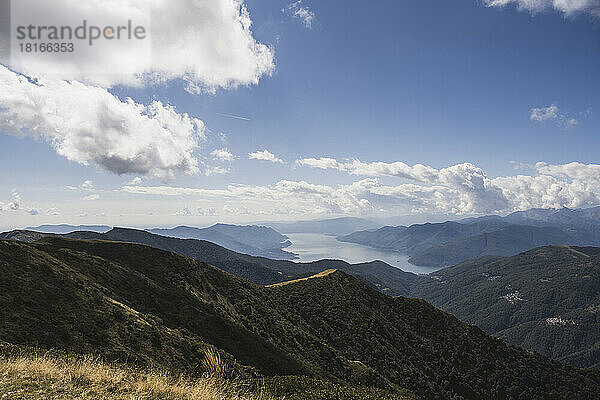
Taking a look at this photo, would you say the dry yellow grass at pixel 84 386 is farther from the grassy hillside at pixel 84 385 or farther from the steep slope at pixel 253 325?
the steep slope at pixel 253 325

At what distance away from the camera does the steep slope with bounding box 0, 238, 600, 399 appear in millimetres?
25194

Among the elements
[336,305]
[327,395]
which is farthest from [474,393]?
[327,395]

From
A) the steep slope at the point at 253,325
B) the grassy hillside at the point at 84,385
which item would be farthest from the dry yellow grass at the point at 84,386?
the steep slope at the point at 253,325

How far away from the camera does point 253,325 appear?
50219 millimetres

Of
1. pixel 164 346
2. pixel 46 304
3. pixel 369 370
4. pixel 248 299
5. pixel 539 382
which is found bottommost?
pixel 539 382

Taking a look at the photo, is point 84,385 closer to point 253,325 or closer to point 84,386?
point 84,386

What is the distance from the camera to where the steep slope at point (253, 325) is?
82.7 ft

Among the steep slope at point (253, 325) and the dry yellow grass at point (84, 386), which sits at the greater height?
the dry yellow grass at point (84, 386)

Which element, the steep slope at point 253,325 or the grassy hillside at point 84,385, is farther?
the steep slope at point 253,325

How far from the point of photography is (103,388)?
37.3ft

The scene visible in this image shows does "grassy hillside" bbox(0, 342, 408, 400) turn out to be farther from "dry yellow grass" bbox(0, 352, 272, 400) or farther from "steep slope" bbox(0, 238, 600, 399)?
"steep slope" bbox(0, 238, 600, 399)

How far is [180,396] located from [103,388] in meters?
3.29

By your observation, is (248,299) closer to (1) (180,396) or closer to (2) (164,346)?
(2) (164,346)

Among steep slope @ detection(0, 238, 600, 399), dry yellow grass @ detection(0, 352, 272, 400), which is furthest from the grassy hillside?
steep slope @ detection(0, 238, 600, 399)
